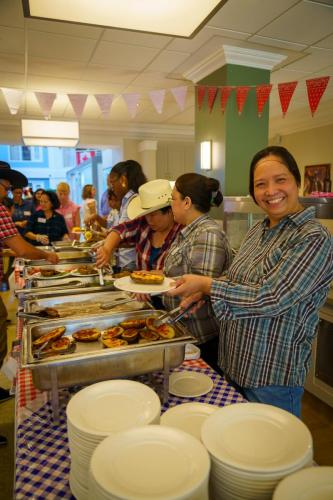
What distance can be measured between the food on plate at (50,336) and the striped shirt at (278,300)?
484 millimetres

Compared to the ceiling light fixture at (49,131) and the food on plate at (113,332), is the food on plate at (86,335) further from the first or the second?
the ceiling light fixture at (49,131)

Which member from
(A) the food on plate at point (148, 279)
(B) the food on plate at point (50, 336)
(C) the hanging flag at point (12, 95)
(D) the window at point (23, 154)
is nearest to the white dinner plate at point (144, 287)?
(A) the food on plate at point (148, 279)

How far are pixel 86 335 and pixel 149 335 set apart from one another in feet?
0.66

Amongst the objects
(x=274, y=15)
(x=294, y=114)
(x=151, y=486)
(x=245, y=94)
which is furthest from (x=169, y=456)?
(x=294, y=114)

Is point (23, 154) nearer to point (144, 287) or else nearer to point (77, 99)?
point (77, 99)

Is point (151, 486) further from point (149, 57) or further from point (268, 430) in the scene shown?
point (149, 57)

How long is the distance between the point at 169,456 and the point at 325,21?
10.9ft

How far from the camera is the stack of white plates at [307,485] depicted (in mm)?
544

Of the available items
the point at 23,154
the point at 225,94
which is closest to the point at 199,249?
the point at 225,94

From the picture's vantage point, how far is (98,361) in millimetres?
941

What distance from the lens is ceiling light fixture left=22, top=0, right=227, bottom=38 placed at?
1328 millimetres

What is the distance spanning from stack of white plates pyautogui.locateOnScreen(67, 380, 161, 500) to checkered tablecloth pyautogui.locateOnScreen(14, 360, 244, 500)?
6 cm

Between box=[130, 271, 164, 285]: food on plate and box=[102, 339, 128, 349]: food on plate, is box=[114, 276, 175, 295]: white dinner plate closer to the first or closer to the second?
box=[130, 271, 164, 285]: food on plate

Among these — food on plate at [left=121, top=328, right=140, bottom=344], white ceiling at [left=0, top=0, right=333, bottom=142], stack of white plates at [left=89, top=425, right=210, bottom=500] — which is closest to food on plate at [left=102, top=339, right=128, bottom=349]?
food on plate at [left=121, top=328, right=140, bottom=344]
